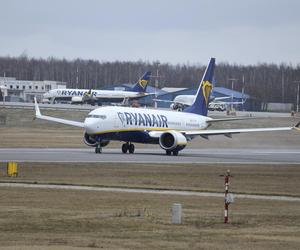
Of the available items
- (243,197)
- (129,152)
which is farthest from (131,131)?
(243,197)

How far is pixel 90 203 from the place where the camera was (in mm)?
32062

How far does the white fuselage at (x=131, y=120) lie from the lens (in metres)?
62.5

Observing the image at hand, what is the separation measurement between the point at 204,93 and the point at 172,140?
943 centimetres

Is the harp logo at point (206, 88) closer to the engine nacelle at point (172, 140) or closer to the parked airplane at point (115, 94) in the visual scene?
the engine nacelle at point (172, 140)

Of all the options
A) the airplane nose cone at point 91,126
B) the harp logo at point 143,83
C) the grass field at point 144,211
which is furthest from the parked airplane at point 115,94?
the grass field at point 144,211

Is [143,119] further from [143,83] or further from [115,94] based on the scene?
[143,83]

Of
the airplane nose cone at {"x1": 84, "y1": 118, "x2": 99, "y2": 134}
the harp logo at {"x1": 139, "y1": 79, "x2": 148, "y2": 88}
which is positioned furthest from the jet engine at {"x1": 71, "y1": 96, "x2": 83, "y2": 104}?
the airplane nose cone at {"x1": 84, "y1": 118, "x2": 99, "y2": 134}

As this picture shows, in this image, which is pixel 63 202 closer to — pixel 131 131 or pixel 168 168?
pixel 168 168

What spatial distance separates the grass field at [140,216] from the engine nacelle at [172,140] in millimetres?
17330

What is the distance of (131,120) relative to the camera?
6359cm

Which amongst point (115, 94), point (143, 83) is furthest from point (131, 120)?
point (143, 83)

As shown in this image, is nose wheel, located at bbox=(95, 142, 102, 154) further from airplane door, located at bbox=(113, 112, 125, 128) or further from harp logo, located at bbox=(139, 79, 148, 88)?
harp logo, located at bbox=(139, 79, 148, 88)

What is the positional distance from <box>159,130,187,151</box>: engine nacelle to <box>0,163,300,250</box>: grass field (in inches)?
682

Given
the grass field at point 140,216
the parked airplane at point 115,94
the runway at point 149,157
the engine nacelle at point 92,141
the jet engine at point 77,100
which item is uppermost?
the parked airplane at point 115,94
